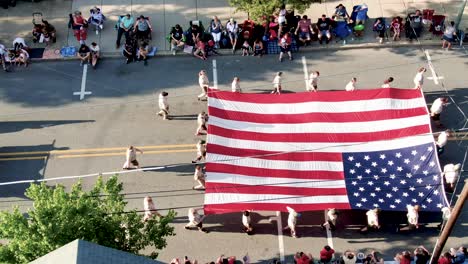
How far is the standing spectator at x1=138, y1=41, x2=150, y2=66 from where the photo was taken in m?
23.9

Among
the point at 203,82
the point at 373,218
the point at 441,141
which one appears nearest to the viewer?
the point at 373,218

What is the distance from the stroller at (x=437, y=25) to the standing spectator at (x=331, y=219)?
9.49m

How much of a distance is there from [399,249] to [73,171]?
956cm

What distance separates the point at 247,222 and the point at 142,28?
9.18m

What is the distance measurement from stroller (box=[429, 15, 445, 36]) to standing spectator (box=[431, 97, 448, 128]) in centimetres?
401

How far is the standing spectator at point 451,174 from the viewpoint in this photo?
62.6 ft

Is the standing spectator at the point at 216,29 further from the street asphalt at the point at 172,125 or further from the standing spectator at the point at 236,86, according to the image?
the standing spectator at the point at 236,86

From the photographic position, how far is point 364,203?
18.3 m

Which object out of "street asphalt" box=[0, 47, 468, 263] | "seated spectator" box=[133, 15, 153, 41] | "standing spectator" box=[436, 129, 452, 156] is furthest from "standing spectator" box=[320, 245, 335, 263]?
"seated spectator" box=[133, 15, 153, 41]

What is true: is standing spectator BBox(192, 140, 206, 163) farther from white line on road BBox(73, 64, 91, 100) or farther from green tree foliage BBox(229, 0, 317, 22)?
green tree foliage BBox(229, 0, 317, 22)

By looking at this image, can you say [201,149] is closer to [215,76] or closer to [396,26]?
[215,76]

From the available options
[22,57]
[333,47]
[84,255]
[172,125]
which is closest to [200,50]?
[172,125]

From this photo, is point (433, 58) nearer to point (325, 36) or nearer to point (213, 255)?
point (325, 36)

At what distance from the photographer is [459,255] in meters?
17.5
